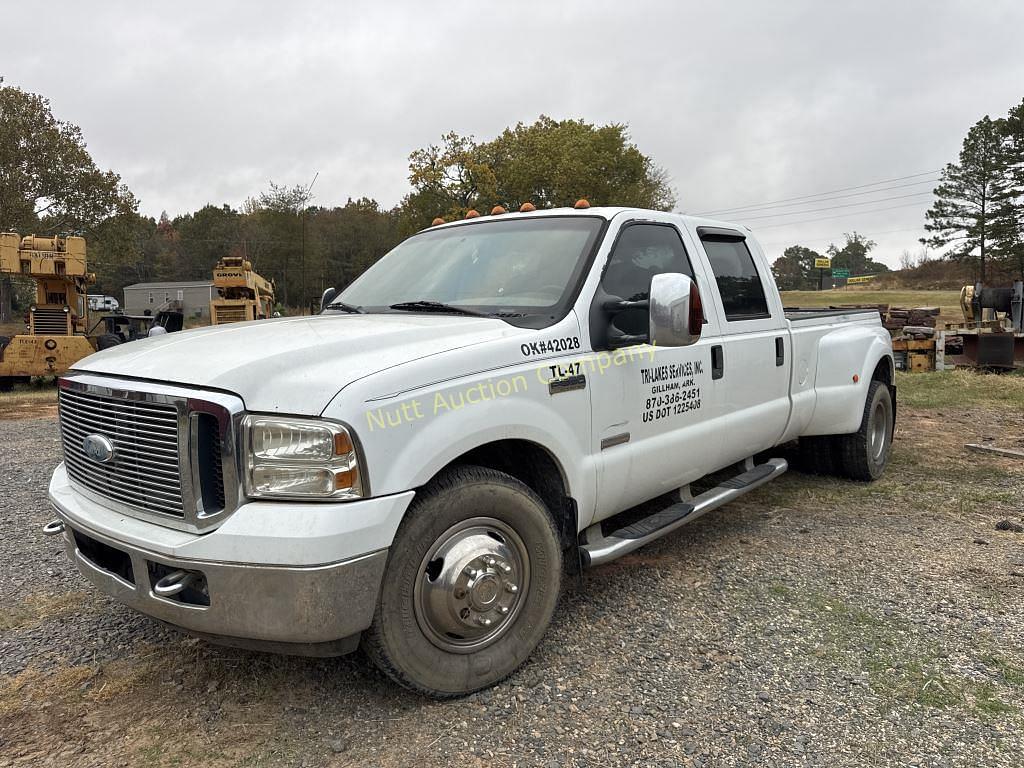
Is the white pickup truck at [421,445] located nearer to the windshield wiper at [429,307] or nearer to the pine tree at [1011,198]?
the windshield wiper at [429,307]

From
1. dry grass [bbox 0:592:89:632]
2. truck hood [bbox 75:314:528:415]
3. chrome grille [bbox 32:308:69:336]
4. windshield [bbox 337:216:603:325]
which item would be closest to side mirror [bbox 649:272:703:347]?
windshield [bbox 337:216:603:325]

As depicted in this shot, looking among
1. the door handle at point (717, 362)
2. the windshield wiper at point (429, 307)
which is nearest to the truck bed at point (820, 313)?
the door handle at point (717, 362)

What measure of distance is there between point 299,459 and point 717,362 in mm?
2380

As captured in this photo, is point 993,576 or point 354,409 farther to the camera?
point 993,576

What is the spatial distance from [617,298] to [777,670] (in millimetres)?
1649

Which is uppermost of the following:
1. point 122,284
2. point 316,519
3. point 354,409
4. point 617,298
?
point 122,284

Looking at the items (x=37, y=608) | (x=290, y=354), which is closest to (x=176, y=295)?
(x=37, y=608)

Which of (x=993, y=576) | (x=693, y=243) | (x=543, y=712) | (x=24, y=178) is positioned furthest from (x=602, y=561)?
(x=24, y=178)

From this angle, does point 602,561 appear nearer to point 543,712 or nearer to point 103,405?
point 543,712

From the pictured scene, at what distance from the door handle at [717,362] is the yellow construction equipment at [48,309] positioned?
12522mm

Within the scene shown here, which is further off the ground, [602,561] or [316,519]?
[316,519]

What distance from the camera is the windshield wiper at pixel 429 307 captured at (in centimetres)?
314

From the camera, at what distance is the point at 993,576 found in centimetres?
368

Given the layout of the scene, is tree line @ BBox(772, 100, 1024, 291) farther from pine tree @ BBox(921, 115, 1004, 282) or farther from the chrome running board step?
the chrome running board step
